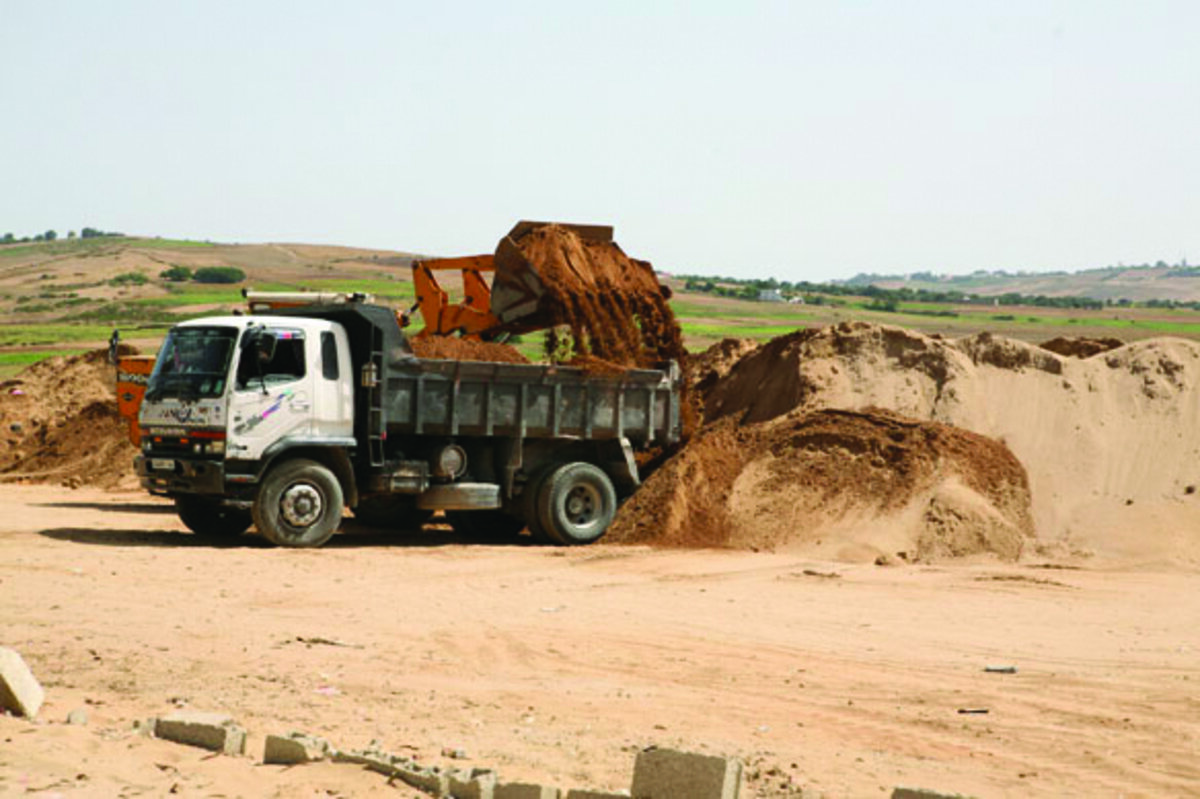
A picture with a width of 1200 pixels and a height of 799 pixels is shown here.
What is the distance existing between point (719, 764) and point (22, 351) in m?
55.3

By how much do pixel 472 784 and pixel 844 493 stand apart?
1344cm

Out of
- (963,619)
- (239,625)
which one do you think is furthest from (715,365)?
(239,625)

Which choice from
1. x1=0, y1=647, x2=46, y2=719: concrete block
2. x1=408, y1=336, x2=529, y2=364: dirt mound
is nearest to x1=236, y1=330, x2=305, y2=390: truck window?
x1=408, y1=336, x2=529, y2=364: dirt mound

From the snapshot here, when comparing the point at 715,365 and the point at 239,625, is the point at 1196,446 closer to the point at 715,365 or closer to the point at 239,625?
the point at 715,365

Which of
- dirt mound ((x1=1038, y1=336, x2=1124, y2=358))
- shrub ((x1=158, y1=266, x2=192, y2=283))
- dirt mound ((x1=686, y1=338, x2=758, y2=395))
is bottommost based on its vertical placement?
shrub ((x1=158, y1=266, x2=192, y2=283))

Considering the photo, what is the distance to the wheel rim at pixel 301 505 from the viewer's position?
18.3 meters

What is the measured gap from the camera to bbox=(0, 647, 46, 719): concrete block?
8727 millimetres

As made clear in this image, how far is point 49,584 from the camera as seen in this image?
1475 centimetres

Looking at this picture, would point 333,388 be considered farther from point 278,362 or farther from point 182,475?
point 182,475

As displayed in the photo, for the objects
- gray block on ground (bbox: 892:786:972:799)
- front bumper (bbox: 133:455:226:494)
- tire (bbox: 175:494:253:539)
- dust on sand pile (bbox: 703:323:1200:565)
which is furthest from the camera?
dust on sand pile (bbox: 703:323:1200:565)

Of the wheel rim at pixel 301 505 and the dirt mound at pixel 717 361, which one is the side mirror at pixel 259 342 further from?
the dirt mound at pixel 717 361

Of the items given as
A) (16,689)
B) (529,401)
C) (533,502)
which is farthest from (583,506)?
(16,689)

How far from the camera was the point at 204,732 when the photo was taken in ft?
27.5

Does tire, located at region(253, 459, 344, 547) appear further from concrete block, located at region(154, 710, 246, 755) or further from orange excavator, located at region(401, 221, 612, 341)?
concrete block, located at region(154, 710, 246, 755)
